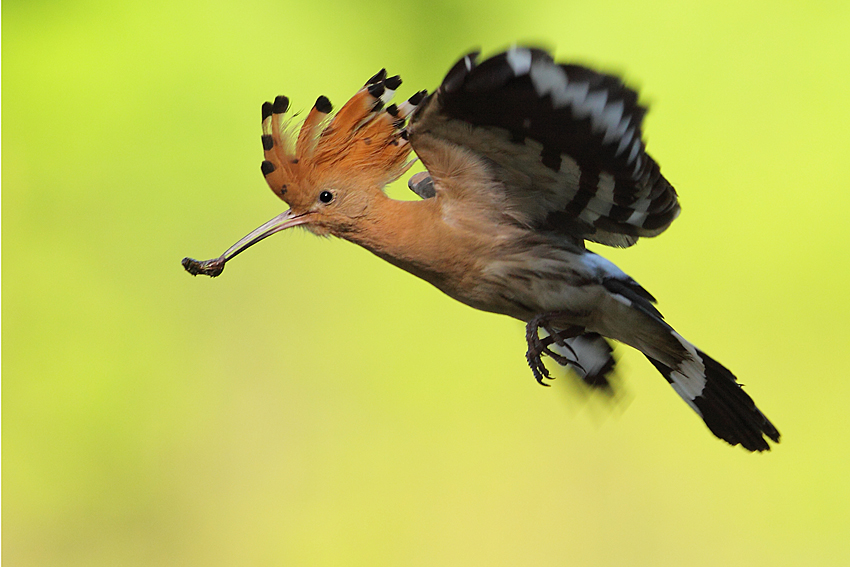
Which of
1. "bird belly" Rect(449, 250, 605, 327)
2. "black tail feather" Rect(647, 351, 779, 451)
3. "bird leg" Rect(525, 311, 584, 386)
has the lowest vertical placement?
"black tail feather" Rect(647, 351, 779, 451)

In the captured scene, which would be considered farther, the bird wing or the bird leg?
the bird leg

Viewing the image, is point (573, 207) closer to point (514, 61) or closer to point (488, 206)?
point (488, 206)

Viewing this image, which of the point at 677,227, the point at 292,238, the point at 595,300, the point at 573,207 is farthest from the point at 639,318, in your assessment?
the point at 292,238

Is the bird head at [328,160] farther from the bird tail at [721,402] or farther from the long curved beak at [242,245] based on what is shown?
the bird tail at [721,402]

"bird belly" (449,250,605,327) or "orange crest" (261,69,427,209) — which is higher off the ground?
"orange crest" (261,69,427,209)

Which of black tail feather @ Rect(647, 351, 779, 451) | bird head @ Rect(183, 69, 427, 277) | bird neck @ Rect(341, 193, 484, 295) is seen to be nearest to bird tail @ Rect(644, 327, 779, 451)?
black tail feather @ Rect(647, 351, 779, 451)

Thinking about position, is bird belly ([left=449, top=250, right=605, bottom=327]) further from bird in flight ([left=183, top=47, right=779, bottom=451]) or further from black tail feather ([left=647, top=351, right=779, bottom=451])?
black tail feather ([left=647, top=351, right=779, bottom=451])

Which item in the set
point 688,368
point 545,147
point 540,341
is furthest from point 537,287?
point 688,368
